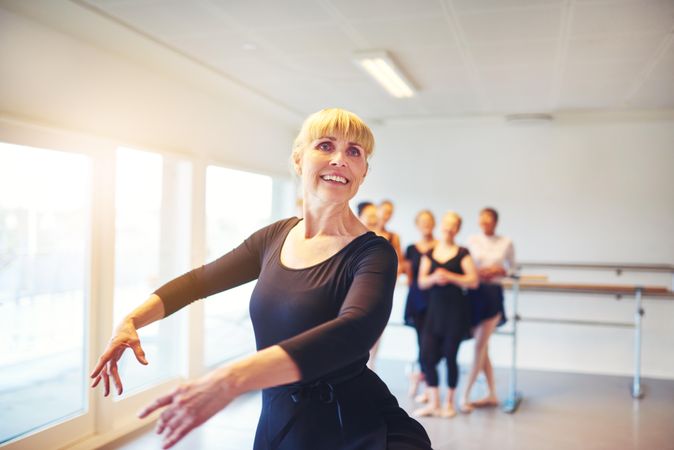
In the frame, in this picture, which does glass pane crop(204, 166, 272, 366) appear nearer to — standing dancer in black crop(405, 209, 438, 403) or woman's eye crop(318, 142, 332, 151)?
standing dancer in black crop(405, 209, 438, 403)

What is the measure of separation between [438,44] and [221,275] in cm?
Result: 278

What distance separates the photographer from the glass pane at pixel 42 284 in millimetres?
3301

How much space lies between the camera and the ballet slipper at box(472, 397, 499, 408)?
15.6 feet

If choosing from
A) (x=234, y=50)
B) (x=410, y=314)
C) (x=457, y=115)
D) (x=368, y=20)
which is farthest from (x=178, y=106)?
(x=457, y=115)

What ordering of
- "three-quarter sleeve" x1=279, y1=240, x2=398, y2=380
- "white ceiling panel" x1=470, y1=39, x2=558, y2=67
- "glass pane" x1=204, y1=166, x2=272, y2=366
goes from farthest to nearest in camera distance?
"glass pane" x1=204, y1=166, x2=272, y2=366 → "white ceiling panel" x1=470, y1=39, x2=558, y2=67 → "three-quarter sleeve" x1=279, y1=240, x2=398, y2=380

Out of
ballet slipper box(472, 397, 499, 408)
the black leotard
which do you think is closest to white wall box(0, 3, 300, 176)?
the black leotard

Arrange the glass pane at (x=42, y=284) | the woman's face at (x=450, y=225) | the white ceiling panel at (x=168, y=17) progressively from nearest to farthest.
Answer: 1. the white ceiling panel at (x=168, y=17)
2. the glass pane at (x=42, y=284)
3. the woman's face at (x=450, y=225)

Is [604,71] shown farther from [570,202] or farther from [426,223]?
[570,202]

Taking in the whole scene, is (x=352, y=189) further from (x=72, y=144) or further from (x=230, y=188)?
(x=230, y=188)

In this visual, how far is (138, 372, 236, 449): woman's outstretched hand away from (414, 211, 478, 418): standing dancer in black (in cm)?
349

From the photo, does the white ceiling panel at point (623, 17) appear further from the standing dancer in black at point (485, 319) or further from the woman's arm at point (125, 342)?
the woman's arm at point (125, 342)

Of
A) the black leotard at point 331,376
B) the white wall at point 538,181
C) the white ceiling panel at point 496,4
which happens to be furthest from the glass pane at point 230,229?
the black leotard at point 331,376

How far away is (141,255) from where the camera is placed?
463cm

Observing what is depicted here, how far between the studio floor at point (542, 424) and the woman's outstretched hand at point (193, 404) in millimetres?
3090
